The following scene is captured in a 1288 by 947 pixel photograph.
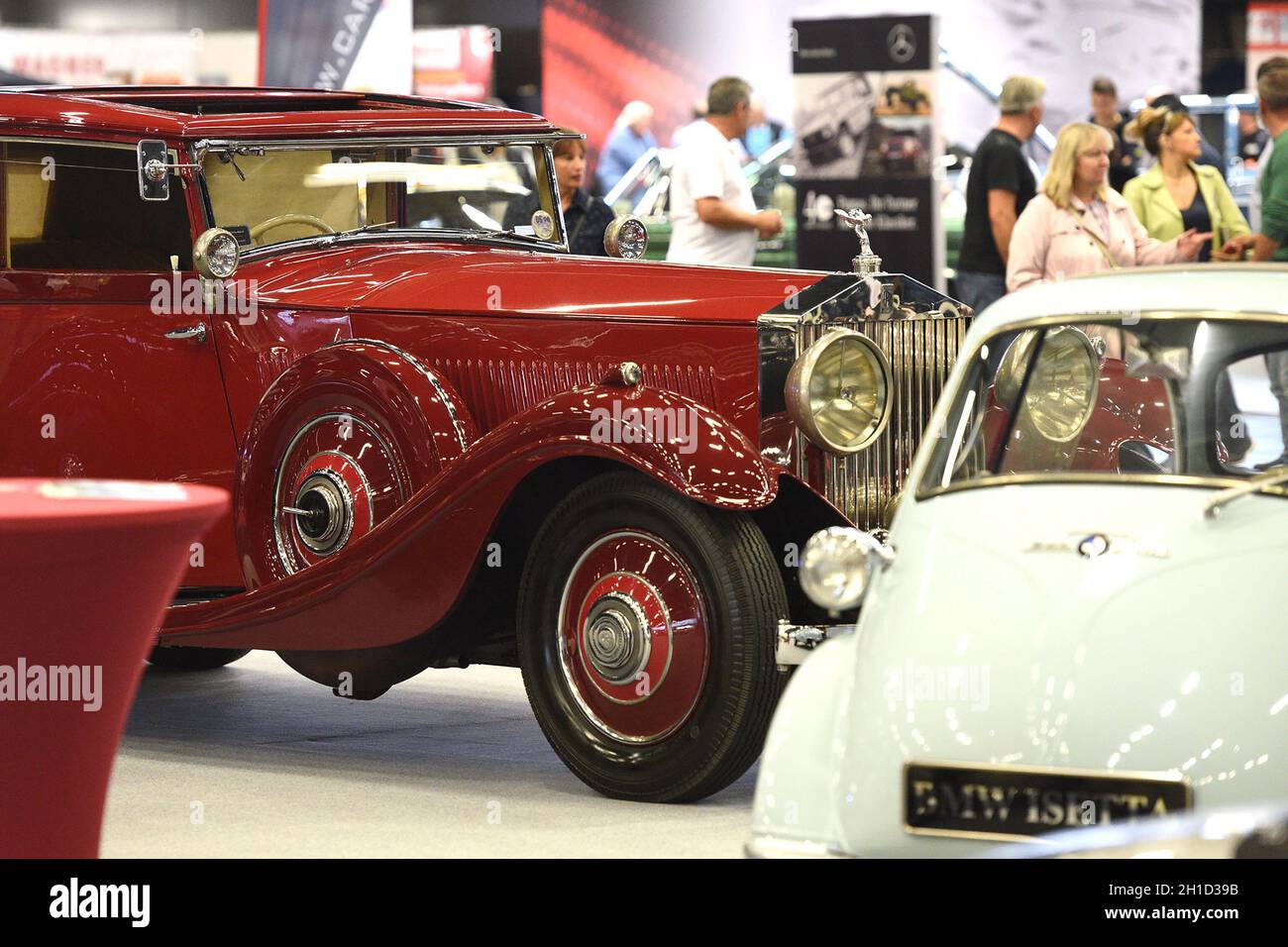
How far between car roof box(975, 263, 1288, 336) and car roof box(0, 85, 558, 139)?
8.93 feet

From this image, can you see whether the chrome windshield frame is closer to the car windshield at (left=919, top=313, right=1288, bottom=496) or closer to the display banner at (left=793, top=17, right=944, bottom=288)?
the car windshield at (left=919, top=313, right=1288, bottom=496)

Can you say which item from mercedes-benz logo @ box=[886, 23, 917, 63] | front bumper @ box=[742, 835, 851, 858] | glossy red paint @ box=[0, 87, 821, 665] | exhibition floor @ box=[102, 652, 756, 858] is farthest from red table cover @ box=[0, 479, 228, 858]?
mercedes-benz logo @ box=[886, 23, 917, 63]

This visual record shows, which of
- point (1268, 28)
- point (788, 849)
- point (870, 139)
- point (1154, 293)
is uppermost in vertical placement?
point (1268, 28)

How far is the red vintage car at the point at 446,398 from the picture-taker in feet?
16.9

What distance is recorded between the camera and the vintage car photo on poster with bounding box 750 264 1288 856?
3518 mm

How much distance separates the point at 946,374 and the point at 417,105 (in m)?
2.23

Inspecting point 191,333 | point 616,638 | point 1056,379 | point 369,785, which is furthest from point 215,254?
point 1056,379

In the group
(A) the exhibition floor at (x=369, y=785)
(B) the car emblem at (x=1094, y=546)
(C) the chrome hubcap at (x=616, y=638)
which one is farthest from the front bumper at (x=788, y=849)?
(C) the chrome hubcap at (x=616, y=638)

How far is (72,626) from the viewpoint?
3.24 m

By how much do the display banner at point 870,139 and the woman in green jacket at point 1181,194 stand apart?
1502 millimetres

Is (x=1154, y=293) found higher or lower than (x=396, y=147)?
lower

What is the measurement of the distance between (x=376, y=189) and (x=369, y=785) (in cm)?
212

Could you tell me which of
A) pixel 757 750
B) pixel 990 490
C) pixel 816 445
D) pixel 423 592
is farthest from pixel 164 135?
pixel 990 490

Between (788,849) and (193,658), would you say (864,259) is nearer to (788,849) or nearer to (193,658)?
(788,849)
